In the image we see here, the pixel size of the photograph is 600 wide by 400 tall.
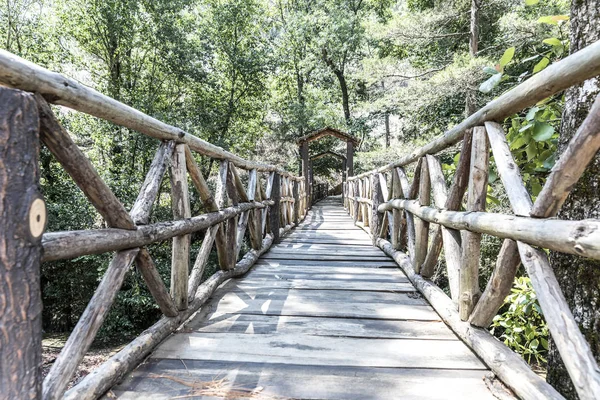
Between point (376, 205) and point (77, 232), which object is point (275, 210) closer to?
point (376, 205)

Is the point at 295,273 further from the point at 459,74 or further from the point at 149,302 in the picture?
the point at 459,74

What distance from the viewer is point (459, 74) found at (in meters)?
7.48

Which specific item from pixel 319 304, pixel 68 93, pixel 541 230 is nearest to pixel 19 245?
pixel 68 93

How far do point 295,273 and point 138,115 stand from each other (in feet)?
7.31

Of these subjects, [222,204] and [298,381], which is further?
[222,204]

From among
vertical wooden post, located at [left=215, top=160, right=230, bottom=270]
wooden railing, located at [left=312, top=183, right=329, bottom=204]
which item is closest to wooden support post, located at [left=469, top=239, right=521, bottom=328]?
vertical wooden post, located at [left=215, top=160, right=230, bottom=270]

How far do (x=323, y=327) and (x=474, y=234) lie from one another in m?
0.99

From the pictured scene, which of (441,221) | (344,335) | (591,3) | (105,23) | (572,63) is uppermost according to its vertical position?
(105,23)

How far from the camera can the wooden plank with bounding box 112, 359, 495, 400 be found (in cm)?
141

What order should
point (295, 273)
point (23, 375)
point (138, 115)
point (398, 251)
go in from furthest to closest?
point (398, 251)
point (295, 273)
point (138, 115)
point (23, 375)

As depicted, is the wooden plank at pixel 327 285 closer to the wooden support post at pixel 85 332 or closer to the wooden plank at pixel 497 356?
the wooden plank at pixel 497 356

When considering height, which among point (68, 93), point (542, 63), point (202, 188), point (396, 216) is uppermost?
point (542, 63)

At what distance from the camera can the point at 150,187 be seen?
1823mm

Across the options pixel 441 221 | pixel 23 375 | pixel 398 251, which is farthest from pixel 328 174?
pixel 23 375
